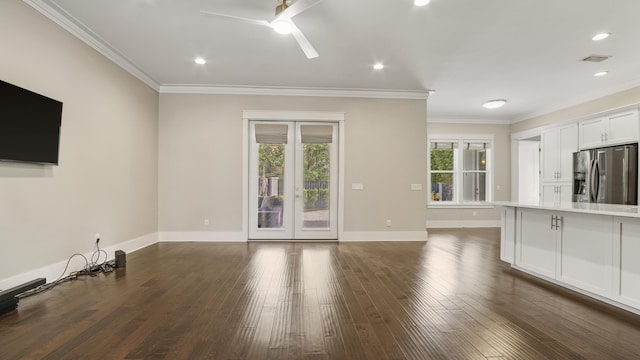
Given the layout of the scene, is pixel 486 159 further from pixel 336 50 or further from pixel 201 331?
pixel 201 331

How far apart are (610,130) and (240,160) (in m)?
6.67

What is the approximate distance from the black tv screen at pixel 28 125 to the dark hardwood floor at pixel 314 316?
1.38m

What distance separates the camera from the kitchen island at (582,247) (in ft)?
8.50

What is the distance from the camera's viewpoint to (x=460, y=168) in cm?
827

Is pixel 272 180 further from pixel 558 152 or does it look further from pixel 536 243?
pixel 558 152

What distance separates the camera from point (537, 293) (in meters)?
3.12

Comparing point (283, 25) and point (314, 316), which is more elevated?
point (283, 25)

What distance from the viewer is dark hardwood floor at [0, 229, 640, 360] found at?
2.01 meters

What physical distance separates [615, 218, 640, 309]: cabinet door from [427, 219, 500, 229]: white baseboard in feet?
17.7

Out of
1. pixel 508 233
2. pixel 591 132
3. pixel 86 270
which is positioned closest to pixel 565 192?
pixel 591 132

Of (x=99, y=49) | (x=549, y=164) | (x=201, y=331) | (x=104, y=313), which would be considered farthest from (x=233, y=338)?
(x=549, y=164)

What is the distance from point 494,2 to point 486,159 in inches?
243

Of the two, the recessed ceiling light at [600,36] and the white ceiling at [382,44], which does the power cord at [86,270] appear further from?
the recessed ceiling light at [600,36]

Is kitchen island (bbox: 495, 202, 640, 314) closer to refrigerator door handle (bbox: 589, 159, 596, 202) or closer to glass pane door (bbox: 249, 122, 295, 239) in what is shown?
refrigerator door handle (bbox: 589, 159, 596, 202)
